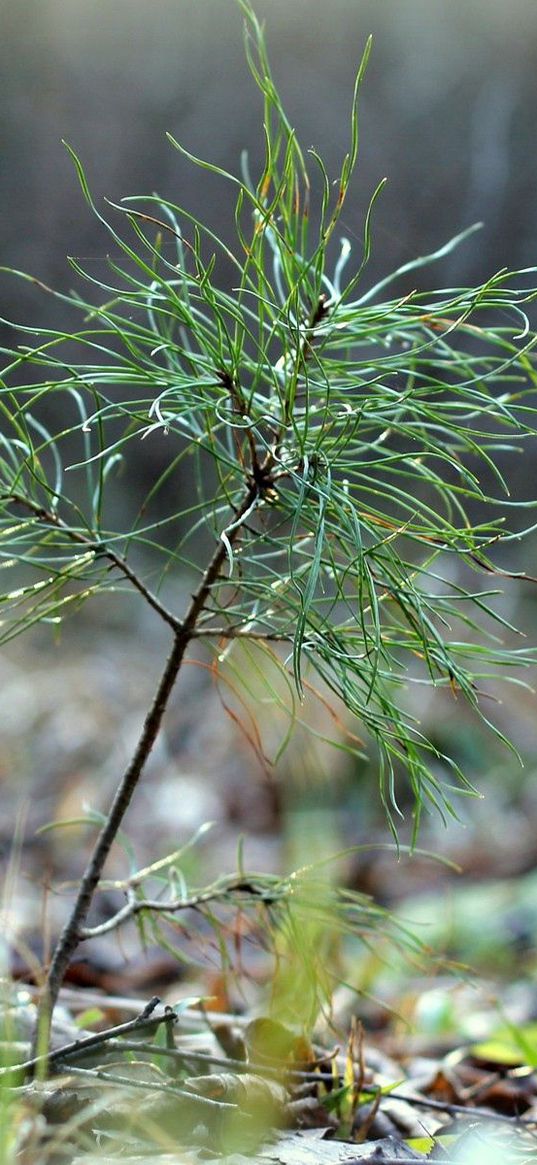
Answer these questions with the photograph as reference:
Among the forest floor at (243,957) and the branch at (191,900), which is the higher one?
the branch at (191,900)

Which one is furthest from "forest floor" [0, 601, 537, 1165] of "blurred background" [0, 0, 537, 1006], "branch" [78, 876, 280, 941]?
"blurred background" [0, 0, 537, 1006]

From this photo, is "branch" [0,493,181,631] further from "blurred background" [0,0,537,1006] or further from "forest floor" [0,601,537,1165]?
"blurred background" [0,0,537,1006]

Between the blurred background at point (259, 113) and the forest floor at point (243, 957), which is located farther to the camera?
the blurred background at point (259, 113)

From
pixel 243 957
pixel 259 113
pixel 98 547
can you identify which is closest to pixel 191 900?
pixel 98 547

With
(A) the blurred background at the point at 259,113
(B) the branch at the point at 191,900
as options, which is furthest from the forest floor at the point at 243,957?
(A) the blurred background at the point at 259,113

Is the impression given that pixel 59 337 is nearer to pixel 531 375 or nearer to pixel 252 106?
pixel 531 375

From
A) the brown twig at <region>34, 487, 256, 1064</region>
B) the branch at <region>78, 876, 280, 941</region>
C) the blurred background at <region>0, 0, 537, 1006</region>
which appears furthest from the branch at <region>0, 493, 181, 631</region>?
the blurred background at <region>0, 0, 537, 1006</region>

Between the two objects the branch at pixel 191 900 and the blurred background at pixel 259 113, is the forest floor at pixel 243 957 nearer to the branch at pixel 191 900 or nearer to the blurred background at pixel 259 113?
the branch at pixel 191 900

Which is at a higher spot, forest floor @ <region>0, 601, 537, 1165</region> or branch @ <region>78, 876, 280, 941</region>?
branch @ <region>78, 876, 280, 941</region>

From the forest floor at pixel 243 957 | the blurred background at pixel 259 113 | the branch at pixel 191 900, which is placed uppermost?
the blurred background at pixel 259 113

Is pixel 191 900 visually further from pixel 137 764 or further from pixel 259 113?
pixel 259 113

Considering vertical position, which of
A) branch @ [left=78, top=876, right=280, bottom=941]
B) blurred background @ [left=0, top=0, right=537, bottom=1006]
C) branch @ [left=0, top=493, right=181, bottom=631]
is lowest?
branch @ [left=78, top=876, right=280, bottom=941]

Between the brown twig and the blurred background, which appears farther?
the blurred background
